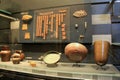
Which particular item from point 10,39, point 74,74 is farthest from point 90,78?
point 10,39

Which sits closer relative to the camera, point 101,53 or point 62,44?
point 101,53

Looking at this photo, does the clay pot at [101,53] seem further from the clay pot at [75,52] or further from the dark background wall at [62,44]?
the dark background wall at [62,44]

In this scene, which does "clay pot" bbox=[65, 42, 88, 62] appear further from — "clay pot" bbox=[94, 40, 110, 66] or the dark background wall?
the dark background wall

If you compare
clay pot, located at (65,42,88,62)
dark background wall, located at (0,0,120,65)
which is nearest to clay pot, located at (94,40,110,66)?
clay pot, located at (65,42,88,62)

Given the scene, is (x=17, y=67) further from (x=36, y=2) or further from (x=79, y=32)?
(x=36, y=2)

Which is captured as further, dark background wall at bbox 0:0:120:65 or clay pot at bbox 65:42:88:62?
dark background wall at bbox 0:0:120:65

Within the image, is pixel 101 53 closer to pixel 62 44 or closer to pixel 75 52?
pixel 75 52

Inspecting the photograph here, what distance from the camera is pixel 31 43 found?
6.18ft

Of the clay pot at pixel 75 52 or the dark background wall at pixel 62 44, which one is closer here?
the clay pot at pixel 75 52

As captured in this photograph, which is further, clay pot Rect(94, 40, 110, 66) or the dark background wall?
the dark background wall

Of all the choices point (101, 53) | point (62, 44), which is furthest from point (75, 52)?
point (62, 44)

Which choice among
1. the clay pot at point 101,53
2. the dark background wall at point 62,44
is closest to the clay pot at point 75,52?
Answer: the clay pot at point 101,53

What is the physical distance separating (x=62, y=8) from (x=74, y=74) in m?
0.88

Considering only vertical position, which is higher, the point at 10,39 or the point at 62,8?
the point at 62,8
